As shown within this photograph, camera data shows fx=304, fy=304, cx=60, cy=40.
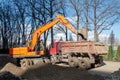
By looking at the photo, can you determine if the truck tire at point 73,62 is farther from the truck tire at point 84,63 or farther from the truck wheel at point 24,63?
the truck wheel at point 24,63

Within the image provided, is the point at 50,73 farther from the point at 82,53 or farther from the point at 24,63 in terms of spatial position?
the point at 24,63

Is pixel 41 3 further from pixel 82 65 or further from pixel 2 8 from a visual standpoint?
pixel 82 65

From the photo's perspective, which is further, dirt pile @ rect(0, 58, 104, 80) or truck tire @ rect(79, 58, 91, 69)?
truck tire @ rect(79, 58, 91, 69)

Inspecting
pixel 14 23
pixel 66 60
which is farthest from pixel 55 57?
pixel 14 23

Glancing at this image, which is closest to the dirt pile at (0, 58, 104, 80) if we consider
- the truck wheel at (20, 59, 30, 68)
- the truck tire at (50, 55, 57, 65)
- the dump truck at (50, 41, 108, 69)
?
the dump truck at (50, 41, 108, 69)

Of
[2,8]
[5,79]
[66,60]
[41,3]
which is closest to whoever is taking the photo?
[5,79]

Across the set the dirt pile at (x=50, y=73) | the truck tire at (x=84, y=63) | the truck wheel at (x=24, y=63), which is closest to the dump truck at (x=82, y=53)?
the truck tire at (x=84, y=63)

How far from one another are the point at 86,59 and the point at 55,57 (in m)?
3.71

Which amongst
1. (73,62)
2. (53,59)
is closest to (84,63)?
(73,62)

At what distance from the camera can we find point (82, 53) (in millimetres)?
26172

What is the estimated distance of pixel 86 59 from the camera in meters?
26.0

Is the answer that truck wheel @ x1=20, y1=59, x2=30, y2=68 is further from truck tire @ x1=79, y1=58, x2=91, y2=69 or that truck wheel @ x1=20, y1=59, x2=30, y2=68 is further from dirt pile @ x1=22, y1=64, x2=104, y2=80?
dirt pile @ x1=22, y1=64, x2=104, y2=80

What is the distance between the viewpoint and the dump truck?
83.7 feet

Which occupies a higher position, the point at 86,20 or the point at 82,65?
the point at 86,20
